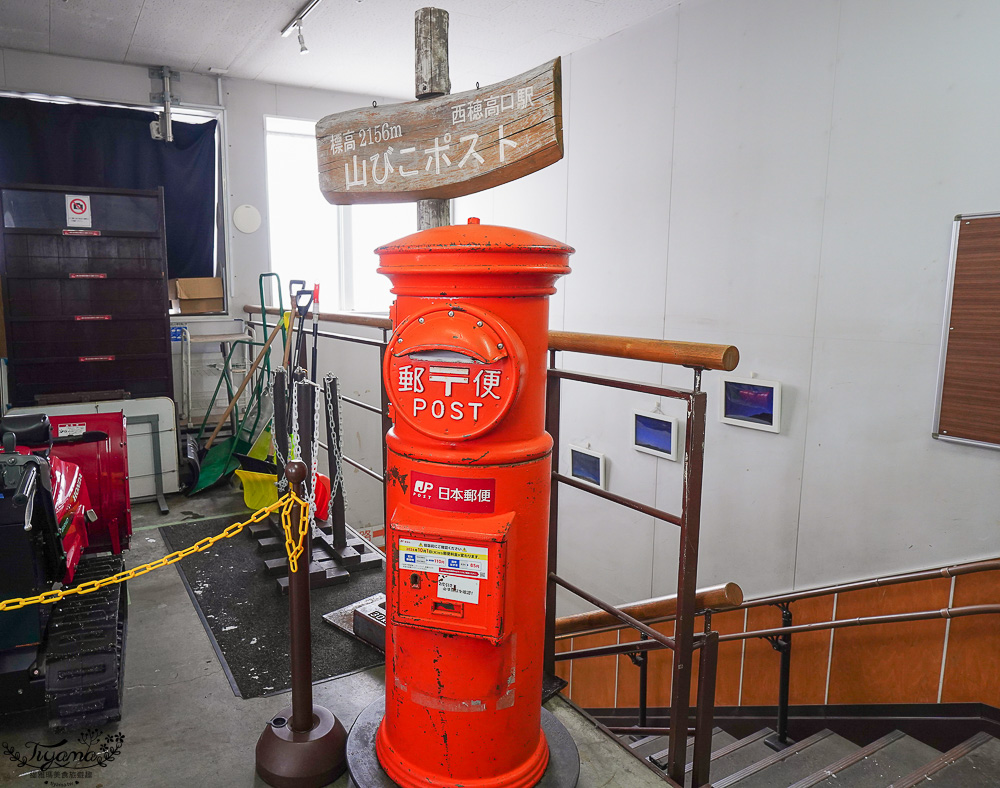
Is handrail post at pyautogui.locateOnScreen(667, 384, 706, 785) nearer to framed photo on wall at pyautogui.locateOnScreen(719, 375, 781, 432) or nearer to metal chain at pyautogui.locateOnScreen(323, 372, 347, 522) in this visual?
metal chain at pyautogui.locateOnScreen(323, 372, 347, 522)

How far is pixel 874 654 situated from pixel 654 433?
5.66ft

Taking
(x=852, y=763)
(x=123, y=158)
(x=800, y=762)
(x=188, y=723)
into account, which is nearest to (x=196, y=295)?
(x=123, y=158)

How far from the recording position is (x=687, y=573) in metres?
1.62

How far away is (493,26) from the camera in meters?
4.57

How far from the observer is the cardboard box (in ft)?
18.8

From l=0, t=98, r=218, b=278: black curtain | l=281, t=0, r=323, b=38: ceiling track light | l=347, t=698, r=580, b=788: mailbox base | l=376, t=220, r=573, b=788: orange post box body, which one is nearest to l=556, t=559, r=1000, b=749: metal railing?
l=347, t=698, r=580, b=788: mailbox base

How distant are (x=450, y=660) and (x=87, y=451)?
7.00 ft

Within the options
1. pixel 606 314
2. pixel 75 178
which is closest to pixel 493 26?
pixel 606 314

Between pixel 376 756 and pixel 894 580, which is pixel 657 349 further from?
pixel 894 580

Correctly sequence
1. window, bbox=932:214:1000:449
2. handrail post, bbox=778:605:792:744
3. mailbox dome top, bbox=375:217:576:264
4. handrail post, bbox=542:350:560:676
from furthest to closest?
handrail post, bbox=778:605:792:744
window, bbox=932:214:1000:449
handrail post, bbox=542:350:560:676
mailbox dome top, bbox=375:217:576:264

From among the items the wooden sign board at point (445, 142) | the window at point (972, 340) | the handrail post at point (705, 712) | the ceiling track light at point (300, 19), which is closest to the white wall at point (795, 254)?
the window at point (972, 340)

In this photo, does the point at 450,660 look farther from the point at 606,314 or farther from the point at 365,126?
the point at 606,314

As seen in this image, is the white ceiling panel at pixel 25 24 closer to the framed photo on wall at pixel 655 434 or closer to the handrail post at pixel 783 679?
the framed photo on wall at pixel 655 434

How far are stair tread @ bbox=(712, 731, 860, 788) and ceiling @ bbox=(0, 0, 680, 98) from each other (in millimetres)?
4132
